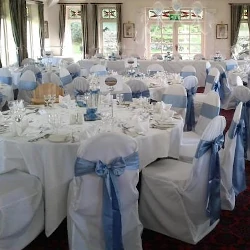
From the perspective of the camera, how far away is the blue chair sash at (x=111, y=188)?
274cm

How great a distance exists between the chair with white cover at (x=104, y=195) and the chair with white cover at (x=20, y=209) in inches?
12.3

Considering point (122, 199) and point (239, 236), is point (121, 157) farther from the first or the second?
point (239, 236)

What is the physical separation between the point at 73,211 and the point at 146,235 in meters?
0.84

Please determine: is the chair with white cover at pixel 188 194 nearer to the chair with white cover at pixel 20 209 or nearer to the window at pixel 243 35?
the chair with white cover at pixel 20 209

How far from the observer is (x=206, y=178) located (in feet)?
10.6

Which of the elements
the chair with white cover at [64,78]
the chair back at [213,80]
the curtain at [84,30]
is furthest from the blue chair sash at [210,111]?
the curtain at [84,30]

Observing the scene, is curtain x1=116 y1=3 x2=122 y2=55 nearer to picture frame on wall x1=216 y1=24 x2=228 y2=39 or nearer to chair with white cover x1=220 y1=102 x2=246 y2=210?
picture frame on wall x1=216 y1=24 x2=228 y2=39

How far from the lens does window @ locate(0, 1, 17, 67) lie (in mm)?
11883

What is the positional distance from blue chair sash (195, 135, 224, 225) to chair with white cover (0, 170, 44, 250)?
132 centimetres

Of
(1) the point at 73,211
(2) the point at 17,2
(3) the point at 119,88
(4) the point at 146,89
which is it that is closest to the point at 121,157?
(1) the point at 73,211

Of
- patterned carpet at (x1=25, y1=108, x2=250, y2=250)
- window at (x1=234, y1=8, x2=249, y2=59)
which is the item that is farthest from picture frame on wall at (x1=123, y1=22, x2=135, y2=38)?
patterned carpet at (x1=25, y1=108, x2=250, y2=250)

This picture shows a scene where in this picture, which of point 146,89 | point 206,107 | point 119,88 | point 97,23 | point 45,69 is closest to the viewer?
point 119,88

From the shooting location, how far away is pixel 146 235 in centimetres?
Answer: 342

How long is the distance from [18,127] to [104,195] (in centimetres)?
110
